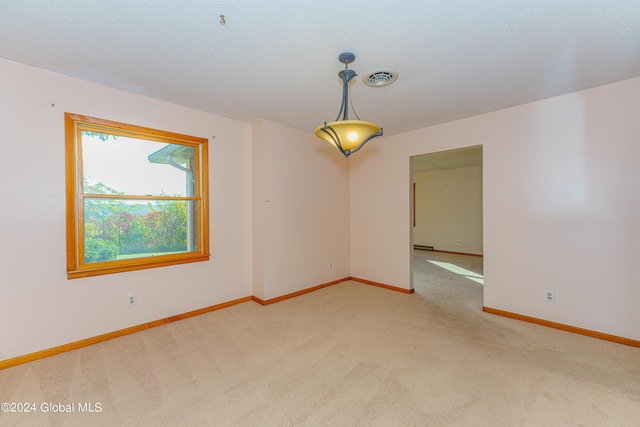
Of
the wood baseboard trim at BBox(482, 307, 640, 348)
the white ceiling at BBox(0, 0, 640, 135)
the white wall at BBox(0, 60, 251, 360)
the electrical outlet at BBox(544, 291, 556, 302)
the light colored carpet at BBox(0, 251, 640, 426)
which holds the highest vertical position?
the white ceiling at BBox(0, 0, 640, 135)

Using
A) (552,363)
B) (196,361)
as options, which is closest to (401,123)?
(552,363)

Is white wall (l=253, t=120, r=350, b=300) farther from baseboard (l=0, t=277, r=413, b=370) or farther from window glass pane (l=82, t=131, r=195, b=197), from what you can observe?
window glass pane (l=82, t=131, r=195, b=197)

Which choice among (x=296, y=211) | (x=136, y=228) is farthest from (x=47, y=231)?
(x=296, y=211)

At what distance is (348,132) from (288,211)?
2.12 m

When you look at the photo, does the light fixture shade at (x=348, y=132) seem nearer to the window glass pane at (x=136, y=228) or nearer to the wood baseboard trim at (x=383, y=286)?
the window glass pane at (x=136, y=228)

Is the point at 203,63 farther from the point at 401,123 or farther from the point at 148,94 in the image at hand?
the point at 401,123

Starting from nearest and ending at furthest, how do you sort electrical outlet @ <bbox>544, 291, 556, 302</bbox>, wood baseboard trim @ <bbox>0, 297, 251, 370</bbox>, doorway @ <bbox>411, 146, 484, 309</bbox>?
wood baseboard trim @ <bbox>0, 297, 251, 370</bbox>, electrical outlet @ <bbox>544, 291, 556, 302</bbox>, doorway @ <bbox>411, 146, 484, 309</bbox>

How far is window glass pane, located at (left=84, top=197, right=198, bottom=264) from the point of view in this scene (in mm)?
2588

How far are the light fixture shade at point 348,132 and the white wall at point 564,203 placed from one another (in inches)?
82.0

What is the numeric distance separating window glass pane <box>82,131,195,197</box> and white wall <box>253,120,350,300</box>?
895 millimetres

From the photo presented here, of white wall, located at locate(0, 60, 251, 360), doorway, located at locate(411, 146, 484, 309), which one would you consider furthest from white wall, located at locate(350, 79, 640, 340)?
white wall, located at locate(0, 60, 251, 360)

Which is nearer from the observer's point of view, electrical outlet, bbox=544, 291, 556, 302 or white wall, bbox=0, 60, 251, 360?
white wall, bbox=0, 60, 251, 360

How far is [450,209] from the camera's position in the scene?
7859 millimetres

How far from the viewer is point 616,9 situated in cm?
161
